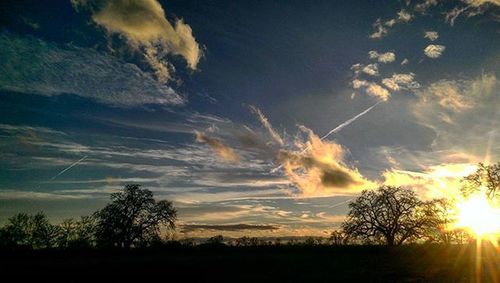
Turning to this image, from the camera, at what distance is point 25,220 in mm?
84312

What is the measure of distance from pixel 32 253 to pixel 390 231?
164ft

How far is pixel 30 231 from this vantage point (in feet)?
277

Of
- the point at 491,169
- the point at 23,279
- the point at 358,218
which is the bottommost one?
the point at 23,279

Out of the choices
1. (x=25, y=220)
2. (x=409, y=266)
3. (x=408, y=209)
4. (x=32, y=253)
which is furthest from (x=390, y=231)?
(x=25, y=220)

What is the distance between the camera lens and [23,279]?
65.9 feet

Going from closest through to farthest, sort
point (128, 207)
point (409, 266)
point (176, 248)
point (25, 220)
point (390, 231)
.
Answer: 1. point (409, 266)
2. point (176, 248)
3. point (390, 231)
4. point (128, 207)
5. point (25, 220)

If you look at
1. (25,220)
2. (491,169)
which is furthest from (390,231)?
(25,220)

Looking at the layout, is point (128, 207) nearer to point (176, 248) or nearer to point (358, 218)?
point (176, 248)

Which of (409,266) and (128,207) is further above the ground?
(128,207)

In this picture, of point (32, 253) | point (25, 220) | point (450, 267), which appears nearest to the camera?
point (450, 267)

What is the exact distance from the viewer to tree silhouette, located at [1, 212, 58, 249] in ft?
269

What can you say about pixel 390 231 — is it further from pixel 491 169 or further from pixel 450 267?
pixel 450 267

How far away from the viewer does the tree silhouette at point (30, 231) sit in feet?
269

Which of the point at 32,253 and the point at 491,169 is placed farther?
the point at 491,169
